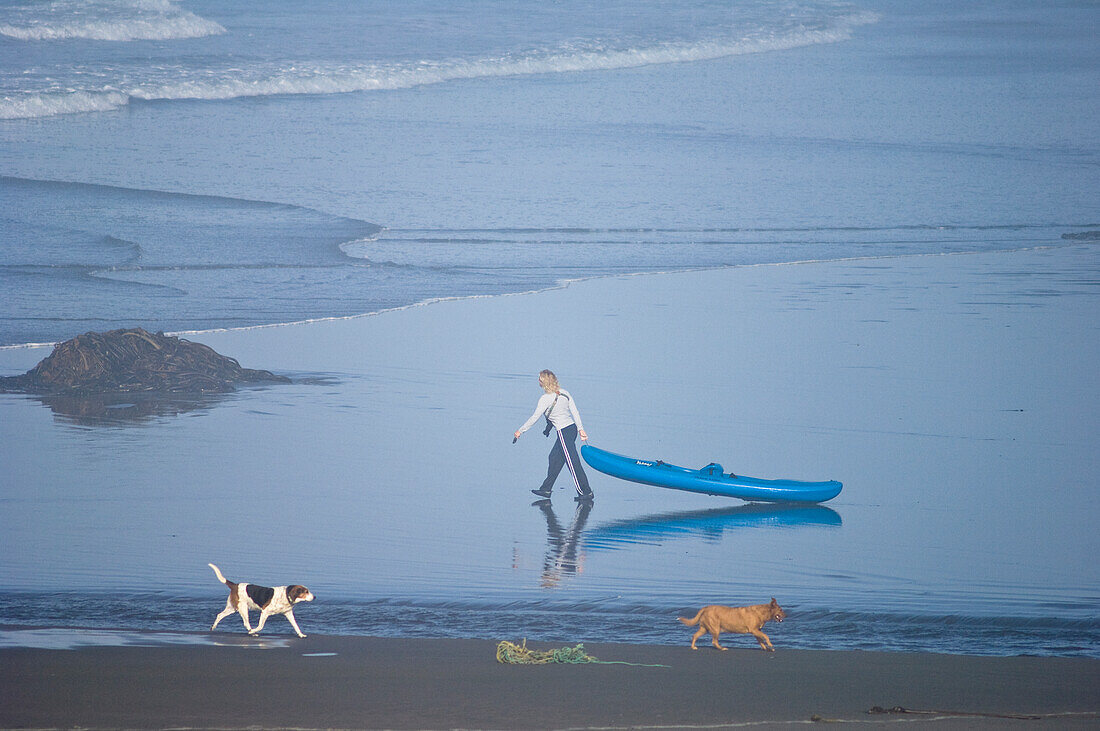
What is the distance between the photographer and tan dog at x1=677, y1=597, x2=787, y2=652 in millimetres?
7664

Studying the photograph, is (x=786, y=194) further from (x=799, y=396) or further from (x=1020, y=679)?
(x=1020, y=679)

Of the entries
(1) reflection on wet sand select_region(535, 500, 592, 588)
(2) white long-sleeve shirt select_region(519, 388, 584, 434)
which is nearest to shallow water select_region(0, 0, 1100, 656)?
(1) reflection on wet sand select_region(535, 500, 592, 588)

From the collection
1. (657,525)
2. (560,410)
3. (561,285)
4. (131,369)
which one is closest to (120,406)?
(131,369)

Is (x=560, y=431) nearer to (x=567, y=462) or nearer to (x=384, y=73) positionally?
(x=567, y=462)

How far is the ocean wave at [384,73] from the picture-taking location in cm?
4481

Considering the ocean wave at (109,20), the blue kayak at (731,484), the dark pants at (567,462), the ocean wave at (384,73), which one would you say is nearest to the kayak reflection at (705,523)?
the blue kayak at (731,484)

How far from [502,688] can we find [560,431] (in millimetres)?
5168

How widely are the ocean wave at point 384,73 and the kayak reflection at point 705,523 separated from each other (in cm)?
3757

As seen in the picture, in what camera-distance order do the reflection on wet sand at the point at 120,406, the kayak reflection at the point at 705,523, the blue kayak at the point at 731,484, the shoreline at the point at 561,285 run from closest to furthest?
the kayak reflection at the point at 705,523 → the blue kayak at the point at 731,484 → the reflection on wet sand at the point at 120,406 → the shoreline at the point at 561,285

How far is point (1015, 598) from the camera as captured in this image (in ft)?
30.2

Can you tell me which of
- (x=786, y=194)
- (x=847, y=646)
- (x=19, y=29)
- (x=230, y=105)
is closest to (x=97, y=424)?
(x=847, y=646)

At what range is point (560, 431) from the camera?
12.1 metres

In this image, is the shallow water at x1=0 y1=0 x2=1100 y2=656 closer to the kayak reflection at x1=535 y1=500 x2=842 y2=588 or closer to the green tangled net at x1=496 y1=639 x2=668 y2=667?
the kayak reflection at x1=535 y1=500 x2=842 y2=588

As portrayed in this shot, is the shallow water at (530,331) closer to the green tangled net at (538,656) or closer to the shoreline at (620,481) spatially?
the shoreline at (620,481)
